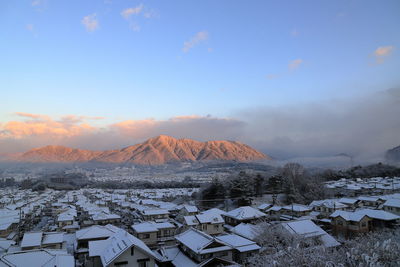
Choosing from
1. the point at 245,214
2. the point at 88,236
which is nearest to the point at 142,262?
the point at 88,236

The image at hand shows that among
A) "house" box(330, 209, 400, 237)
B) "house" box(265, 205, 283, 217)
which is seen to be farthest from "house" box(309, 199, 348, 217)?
"house" box(330, 209, 400, 237)

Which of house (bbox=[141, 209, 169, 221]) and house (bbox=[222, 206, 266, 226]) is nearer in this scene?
house (bbox=[222, 206, 266, 226])

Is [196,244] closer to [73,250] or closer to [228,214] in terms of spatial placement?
[73,250]

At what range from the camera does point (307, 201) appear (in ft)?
111

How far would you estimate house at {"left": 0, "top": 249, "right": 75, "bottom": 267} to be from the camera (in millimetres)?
9461

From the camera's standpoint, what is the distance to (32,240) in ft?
50.8

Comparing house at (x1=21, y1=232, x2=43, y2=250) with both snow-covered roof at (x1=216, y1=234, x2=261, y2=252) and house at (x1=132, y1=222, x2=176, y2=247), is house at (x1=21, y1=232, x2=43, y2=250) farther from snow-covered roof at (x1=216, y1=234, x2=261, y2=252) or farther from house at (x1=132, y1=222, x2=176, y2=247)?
snow-covered roof at (x1=216, y1=234, x2=261, y2=252)

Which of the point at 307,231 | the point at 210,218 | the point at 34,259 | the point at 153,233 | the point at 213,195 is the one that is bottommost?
the point at 213,195

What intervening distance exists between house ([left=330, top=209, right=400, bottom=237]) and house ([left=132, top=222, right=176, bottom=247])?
492 inches

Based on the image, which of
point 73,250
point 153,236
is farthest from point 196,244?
point 73,250

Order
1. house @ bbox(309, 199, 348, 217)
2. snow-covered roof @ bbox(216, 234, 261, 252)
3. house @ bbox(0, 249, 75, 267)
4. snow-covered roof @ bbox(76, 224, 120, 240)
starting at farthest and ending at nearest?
house @ bbox(309, 199, 348, 217) < snow-covered roof @ bbox(76, 224, 120, 240) < snow-covered roof @ bbox(216, 234, 261, 252) < house @ bbox(0, 249, 75, 267)

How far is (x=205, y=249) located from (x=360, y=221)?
12880 mm

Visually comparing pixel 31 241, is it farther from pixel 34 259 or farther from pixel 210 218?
pixel 210 218

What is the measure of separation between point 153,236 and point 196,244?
645 cm
